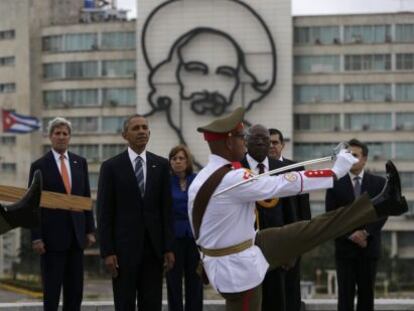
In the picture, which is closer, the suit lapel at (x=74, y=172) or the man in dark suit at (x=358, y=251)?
the suit lapel at (x=74, y=172)

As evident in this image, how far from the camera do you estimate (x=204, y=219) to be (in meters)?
6.00

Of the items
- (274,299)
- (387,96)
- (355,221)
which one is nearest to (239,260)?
(355,221)

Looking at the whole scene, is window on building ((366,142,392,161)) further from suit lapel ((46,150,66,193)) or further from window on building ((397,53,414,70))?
suit lapel ((46,150,66,193))

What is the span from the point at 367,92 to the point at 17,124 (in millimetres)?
21026

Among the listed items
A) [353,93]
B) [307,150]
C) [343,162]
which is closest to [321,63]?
[353,93]

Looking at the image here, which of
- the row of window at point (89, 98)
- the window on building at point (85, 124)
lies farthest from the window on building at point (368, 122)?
the window on building at point (85, 124)

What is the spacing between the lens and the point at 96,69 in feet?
199

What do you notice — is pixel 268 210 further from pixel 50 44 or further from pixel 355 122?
pixel 50 44

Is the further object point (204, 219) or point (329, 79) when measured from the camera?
point (329, 79)

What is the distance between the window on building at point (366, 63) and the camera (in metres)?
57.5

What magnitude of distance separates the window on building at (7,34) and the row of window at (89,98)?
4164 millimetres

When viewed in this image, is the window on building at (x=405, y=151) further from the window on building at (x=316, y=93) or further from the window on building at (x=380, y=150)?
the window on building at (x=316, y=93)

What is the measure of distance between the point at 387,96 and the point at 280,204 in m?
51.2

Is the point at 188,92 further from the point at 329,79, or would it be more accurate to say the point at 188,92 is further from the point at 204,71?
the point at 329,79
